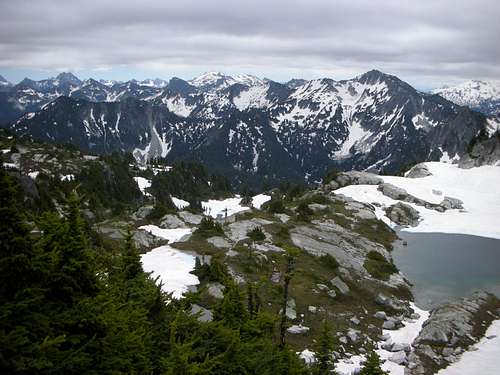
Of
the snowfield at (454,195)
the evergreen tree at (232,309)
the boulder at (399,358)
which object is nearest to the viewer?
the evergreen tree at (232,309)

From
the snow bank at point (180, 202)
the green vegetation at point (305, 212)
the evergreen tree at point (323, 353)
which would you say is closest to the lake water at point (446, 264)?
the green vegetation at point (305, 212)

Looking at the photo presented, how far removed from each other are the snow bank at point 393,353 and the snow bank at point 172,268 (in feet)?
46.3

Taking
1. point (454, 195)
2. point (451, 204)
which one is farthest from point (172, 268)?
point (454, 195)

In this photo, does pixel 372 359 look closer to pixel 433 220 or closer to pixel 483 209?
pixel 433 220

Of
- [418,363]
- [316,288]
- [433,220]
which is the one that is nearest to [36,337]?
[418,363]

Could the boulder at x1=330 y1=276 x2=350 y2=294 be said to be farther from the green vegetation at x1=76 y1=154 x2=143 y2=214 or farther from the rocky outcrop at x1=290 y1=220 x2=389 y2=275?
the green vegetation at x1=76 y1=154 x2=143 y2=214

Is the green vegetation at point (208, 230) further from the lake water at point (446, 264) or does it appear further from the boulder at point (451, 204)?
the boulder at point (451, 204)

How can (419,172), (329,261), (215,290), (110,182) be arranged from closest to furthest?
1. (215,290)
2. (329,261)
3. (419,172)
4. (110,182)

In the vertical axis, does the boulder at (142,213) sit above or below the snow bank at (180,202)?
above

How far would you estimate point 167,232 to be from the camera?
77.4 metres

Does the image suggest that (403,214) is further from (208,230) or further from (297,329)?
(297,329)

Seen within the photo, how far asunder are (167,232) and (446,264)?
46.9 m

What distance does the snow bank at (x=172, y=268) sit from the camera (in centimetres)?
3759

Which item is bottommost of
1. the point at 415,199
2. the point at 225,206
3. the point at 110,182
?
the point at 225,206
